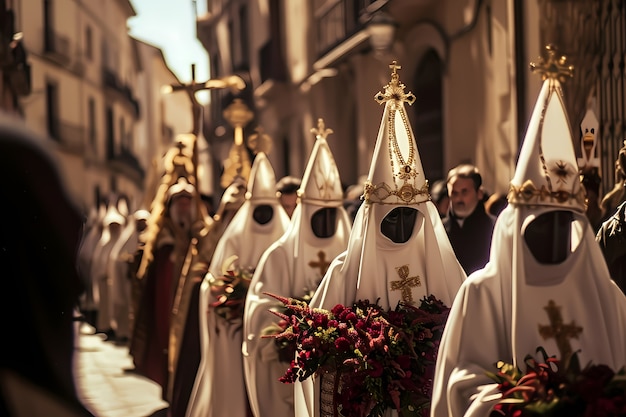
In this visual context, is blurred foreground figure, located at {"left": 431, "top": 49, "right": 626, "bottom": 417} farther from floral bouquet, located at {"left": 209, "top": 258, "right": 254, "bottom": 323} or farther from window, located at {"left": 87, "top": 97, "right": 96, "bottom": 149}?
window, located at {"left": 87, "top": 97, "right": 96, "bottom": 149}

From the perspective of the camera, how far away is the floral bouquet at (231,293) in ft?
25.9

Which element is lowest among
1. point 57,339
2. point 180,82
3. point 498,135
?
point 57,339

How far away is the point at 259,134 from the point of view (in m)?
9.94

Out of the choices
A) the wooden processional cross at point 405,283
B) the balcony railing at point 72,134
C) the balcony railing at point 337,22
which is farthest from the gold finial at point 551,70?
the balcony railing at point 72,134

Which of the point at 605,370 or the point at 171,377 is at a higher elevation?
the point at 605,370

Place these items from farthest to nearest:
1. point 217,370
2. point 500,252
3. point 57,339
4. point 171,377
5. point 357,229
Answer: point 171,377 → point 217,370 → point 357,229 → point 500,252 → point 57,339

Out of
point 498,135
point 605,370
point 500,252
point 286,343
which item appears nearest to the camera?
point 605,370

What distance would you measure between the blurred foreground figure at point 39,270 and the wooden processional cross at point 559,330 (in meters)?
2.68

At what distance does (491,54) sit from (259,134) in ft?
8.97

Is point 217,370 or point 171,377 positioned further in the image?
point 171,377

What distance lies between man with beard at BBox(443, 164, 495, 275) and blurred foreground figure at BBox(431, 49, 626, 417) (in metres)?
3.21

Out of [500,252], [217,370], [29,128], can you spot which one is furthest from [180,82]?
[29,128]

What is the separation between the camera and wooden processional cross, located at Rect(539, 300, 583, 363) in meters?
3.92

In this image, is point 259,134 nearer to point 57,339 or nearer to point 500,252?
point 500,252
